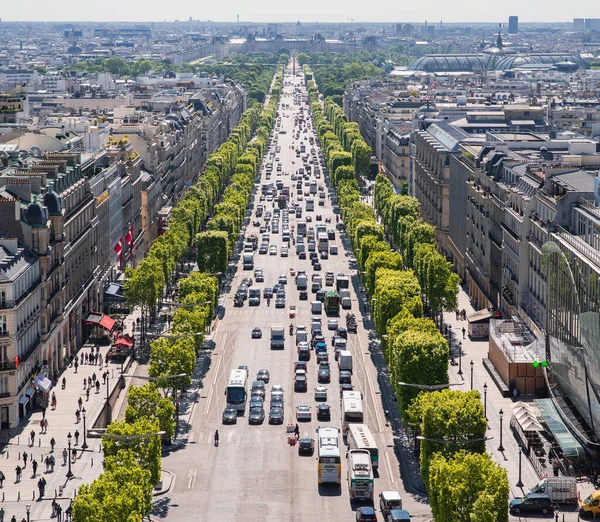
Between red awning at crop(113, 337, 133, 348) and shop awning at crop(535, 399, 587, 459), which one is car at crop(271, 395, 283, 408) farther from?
red awning at crop(113, 337, 133, 348)

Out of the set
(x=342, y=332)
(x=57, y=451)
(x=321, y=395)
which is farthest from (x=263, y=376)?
(x=57, y=451)

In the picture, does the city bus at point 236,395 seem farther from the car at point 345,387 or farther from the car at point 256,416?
the car at point 345,387

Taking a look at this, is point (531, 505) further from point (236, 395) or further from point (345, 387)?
point (236, 395)

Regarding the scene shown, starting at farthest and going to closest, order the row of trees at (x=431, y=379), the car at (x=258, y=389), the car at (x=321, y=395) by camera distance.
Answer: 1. the car at (x=258, y=389)
2. the car at (x=321, y=395)
3. the row of trees at (x=431, y=379)

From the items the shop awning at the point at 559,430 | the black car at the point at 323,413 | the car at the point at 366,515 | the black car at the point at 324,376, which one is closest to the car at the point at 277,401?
the black car at the point at 323,413

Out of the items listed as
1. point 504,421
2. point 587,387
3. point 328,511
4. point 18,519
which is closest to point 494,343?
point 504,421

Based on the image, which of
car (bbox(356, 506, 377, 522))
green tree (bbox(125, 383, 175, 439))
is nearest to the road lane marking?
green tree (bbox(125, 383, 175, 439))

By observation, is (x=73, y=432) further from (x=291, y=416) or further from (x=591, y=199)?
(x=591, y=199)
